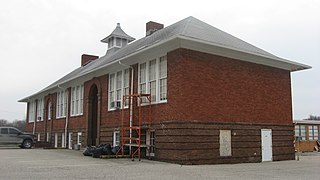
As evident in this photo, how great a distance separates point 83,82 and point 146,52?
10.8m

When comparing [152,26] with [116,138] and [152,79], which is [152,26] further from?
[152,79]

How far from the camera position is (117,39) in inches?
1448

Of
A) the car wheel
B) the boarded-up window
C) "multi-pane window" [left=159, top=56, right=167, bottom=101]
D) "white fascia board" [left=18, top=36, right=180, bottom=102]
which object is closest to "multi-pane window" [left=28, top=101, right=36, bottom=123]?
the car wheel

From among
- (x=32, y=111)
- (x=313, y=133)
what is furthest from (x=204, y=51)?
(x=32, y=111)

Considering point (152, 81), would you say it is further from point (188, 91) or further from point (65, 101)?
point (65, 101)

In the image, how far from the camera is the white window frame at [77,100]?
97.1ft

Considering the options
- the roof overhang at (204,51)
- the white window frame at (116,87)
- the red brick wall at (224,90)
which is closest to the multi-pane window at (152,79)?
the roof overhang at (204,51)

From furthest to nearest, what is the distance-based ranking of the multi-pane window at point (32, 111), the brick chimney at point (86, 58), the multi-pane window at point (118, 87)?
1. the multi-pane window at point (32, 111)
2. the brick chimney at point (86, 58)
3. the multi-pane window at point (118, 87)

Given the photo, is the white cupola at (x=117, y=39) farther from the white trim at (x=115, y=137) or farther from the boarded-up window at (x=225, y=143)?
the boarded-up window at (x=225, y=143)

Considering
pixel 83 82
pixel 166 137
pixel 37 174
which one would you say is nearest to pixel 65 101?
pixel 83 82

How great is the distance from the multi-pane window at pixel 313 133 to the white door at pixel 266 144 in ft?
56.8

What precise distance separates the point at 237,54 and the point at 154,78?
4.55 meters

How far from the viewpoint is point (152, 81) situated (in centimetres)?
2030

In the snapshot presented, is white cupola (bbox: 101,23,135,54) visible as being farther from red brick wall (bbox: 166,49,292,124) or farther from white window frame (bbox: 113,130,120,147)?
red brick wall (bbox: 166,49,292,124)
